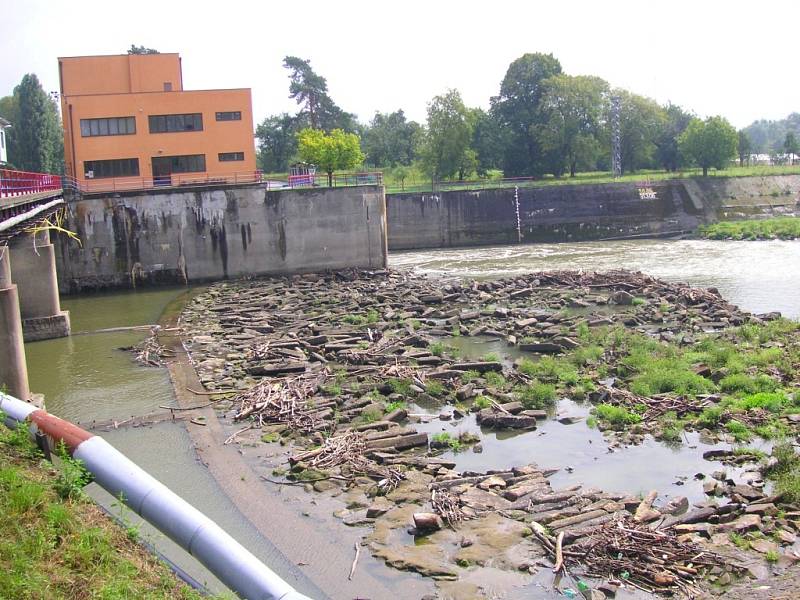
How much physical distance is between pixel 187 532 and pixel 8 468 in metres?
2.77

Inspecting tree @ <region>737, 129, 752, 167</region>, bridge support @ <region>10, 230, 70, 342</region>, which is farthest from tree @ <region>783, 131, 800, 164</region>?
bridge support @ <region>10, 230, 70, 342</region>

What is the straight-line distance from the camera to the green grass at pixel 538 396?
1842cm

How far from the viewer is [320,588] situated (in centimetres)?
1084

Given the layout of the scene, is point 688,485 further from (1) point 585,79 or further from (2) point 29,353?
(1) point 585,79

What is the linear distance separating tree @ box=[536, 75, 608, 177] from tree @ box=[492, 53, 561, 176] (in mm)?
1839

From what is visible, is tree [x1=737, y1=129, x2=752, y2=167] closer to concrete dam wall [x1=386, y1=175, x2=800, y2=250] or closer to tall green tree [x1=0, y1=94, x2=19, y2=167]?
concrete dam wall [x1=386, y1=175, x2=800, y2=250]

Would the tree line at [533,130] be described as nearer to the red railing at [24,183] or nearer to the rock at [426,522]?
the red railing at [24,183]

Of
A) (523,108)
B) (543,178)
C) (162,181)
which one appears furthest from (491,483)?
(523,108)

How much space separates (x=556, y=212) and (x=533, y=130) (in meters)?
17.5

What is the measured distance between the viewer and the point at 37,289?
29.2 metres

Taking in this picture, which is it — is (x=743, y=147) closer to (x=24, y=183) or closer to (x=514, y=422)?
(x=24, y=183)

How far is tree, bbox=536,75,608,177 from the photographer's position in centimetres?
7544

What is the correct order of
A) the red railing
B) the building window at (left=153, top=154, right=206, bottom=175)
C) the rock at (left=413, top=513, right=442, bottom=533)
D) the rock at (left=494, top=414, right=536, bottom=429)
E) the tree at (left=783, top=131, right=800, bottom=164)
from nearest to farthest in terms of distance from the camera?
the rock at (left=413, top=513, right=442, bottom=533), the rock at (left=494, top=414, right=536, bottom=429), the red railing, the building window at (left=153, top=154, right=206, bottom=175), the tree at (left=783, top=131, right=800, bottom=164)

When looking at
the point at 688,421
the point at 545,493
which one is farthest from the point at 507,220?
the point at 545,493
